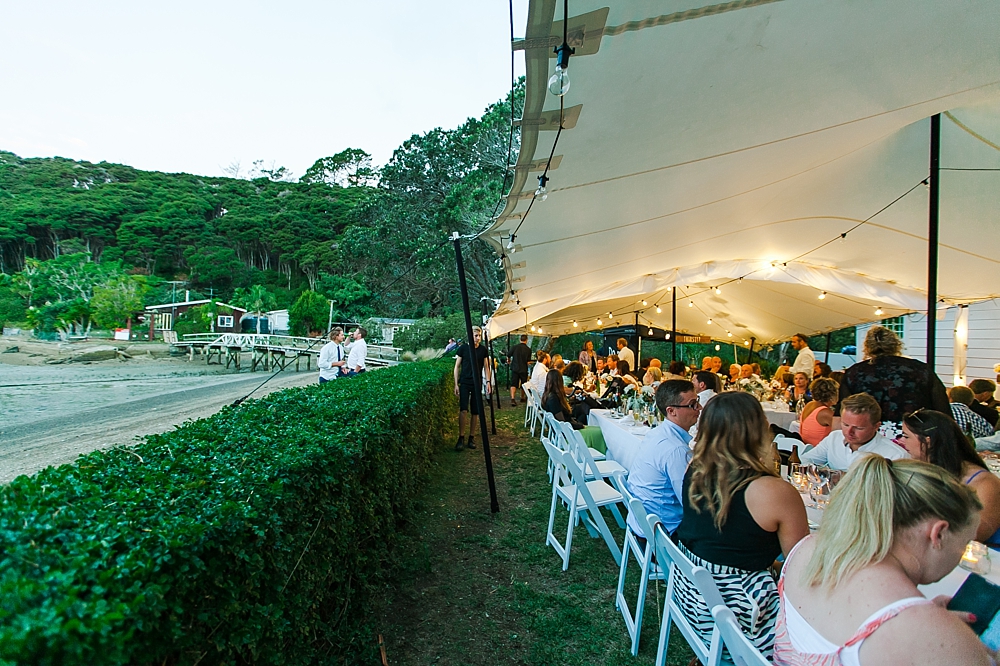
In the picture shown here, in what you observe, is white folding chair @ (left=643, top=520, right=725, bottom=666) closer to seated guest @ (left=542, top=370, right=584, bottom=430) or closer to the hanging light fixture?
the hanging light fixture

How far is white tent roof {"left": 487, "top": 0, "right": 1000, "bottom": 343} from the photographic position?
213 centimetres

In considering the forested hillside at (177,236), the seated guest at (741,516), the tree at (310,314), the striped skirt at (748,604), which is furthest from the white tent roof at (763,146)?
the tree at (310,314)

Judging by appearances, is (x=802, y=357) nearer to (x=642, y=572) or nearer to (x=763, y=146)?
(x=763, y=146)

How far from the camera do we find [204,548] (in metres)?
1.29

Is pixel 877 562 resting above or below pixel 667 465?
above

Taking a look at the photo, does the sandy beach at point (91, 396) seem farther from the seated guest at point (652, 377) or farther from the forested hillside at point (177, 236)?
the forested hillside at point (177, 236)

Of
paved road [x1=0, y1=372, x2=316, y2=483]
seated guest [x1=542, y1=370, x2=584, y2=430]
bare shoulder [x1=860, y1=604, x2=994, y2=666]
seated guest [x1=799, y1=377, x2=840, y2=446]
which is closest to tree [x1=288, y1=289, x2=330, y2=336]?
paved road [x1=0, y1=372, x2=316, y2=483]

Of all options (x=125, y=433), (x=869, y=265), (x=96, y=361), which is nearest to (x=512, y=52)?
(x=869, y=265)

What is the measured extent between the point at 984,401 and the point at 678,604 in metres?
5.86

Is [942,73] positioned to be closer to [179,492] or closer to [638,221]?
[638,221]

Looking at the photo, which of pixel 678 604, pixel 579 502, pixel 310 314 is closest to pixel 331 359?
pixel 579 502

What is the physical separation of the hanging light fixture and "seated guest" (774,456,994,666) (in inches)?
61.6

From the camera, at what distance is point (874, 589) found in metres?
1.25

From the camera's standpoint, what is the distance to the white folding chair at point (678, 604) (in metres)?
1.78
